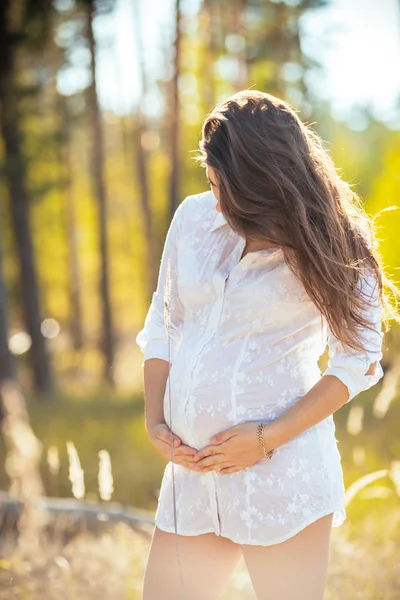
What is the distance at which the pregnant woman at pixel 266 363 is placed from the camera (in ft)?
7.45

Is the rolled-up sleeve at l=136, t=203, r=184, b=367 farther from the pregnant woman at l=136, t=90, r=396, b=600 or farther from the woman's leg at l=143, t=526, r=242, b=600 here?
the woman's leg at l=143, t=526, r=242, b=600

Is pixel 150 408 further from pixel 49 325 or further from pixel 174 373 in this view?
pixel 49 325

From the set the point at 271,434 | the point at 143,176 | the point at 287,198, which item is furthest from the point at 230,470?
the point at 143,176

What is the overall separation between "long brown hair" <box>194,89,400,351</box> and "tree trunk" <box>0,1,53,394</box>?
1262 centimetres

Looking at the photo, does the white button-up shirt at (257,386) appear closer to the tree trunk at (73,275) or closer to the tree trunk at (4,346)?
the tree trunk at (4,346)

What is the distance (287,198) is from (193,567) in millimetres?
1088

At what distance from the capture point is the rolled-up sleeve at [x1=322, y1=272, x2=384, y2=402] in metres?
2.33

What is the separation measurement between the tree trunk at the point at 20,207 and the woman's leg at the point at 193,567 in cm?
1265

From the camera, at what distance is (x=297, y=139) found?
7.55 feet

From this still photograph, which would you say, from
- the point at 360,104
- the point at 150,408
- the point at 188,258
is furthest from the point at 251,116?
the point at 360,104

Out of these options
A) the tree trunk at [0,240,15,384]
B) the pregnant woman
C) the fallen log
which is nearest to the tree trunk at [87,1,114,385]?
the tree trunk at [0,240,15,384]

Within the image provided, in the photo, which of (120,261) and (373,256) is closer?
(373,256)

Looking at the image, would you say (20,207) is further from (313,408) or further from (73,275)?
(313,408)

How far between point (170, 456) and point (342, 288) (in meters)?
0.70
